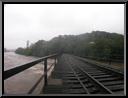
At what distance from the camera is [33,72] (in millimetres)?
4230

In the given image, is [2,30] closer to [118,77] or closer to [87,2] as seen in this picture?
[87,2]

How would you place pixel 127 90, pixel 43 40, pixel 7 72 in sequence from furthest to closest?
pixel 43 40, pixel 127 90, pixel 7 72

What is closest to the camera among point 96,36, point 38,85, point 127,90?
point 127,90

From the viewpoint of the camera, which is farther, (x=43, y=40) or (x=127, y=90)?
(x=43, y=40)

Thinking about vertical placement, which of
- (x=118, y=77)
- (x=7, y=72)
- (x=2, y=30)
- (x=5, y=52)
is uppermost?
(x=2, y=30)

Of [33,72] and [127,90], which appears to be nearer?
[127,90]

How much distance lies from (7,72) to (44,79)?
5.25 ft

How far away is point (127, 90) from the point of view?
2730 mm

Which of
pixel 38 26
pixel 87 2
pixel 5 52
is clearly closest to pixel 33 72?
pixel 38 26

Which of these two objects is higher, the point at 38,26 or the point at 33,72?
the point at 38,26

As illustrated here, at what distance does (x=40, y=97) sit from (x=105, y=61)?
258 inches

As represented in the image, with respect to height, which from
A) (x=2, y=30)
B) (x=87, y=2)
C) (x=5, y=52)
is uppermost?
(x=87, y=2)

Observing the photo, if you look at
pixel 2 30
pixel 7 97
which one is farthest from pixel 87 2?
pixel 7 97

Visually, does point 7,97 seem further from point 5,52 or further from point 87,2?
point 87,2
